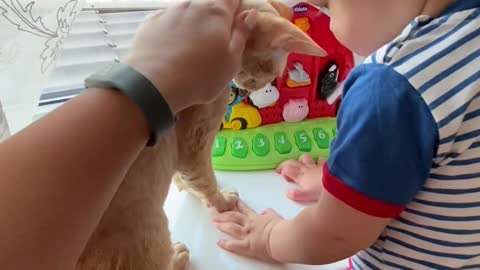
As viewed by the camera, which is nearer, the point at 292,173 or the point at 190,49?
the point at 190,49

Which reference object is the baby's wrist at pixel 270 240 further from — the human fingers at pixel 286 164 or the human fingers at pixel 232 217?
the human fingers at pixel 286 164

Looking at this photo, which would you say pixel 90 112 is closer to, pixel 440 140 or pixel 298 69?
pixel 440 140

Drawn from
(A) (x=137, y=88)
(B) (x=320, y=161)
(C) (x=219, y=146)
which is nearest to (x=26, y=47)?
(A) (x=137, y=88)

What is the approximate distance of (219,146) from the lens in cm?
86

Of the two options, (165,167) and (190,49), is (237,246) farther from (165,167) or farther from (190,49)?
(190,49)

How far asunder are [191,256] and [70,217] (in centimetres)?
35

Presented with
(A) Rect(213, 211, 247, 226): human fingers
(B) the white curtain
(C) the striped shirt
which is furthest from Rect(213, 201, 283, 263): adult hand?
(B) the white curtain

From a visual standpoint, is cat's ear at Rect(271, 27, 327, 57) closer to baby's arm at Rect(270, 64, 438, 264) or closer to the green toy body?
baby's arm at Rect(270, 64, 438, 264)

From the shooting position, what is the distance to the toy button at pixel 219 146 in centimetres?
85

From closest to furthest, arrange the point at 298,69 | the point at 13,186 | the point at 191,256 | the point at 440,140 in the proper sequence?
1. the point at 13,186
2. the point at 440,140
3. the point at 191,256
4. the point at 298,69

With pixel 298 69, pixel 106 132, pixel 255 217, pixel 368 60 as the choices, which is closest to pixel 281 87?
pixel 298 69

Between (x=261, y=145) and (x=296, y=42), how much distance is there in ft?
1.19

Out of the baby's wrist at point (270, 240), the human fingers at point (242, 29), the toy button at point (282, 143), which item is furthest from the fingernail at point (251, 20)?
the toy button at point (282, 143)

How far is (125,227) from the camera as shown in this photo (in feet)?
1.71
